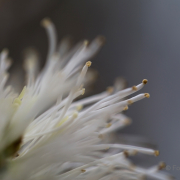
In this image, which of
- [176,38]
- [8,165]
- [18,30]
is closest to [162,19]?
[176,38]

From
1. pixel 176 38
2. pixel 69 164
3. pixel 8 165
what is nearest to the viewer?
pixel 8 165

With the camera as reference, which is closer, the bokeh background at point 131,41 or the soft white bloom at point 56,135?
the soft white bloom at point 56,135

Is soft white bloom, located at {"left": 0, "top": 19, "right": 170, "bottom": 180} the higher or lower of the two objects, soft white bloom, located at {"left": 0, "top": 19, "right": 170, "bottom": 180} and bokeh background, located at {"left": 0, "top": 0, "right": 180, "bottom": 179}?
the lower

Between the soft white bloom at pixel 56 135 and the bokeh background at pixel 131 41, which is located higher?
the bokeh background at pixel 131 41

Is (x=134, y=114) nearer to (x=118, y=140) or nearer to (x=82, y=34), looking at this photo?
(x=82, y=34)

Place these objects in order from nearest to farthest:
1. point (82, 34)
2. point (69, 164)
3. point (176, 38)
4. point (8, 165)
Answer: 1. point (8, 165)
2. point (69, 164)
3. point (176, 38)
4. point (82, 34)

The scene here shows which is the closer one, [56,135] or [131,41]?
[56,135]

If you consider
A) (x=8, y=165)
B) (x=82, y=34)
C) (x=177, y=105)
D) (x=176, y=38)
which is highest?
(x=82, y=34)

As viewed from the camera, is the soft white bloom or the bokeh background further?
the bokeh background
